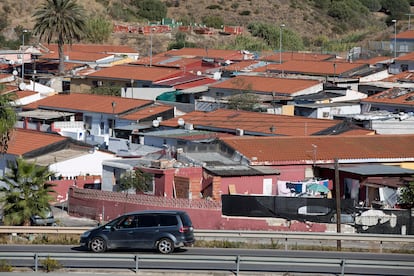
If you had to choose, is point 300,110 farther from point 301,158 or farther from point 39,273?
point 39,273

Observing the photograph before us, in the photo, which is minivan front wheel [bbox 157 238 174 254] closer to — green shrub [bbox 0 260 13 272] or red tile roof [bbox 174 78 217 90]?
green shrub [bbox 0 260 13 272]

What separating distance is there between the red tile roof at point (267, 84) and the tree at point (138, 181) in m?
30.0

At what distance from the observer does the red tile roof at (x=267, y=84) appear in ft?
243

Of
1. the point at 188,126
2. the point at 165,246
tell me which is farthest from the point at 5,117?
the point at 165,246

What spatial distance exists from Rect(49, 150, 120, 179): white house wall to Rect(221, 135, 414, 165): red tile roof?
627 centimetres

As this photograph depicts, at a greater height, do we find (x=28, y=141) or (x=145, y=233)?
(x=145, y=233)

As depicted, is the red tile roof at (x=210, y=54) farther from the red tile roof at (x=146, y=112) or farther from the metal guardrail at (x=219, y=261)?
the metal guardrail at (x=219, y=261)

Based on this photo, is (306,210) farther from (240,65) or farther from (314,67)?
(240,65)

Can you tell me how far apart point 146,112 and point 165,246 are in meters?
38.9

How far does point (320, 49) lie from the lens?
124875 millimetres

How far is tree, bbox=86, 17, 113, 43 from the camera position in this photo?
118 meters

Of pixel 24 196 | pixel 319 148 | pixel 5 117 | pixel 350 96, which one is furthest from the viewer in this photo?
pixel 350 96

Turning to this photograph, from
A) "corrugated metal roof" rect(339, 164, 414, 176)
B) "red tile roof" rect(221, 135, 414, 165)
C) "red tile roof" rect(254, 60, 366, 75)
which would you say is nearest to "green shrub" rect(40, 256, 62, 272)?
"corrugated metal roof" rect(339, 164, 414, 176)

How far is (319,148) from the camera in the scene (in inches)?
1921
